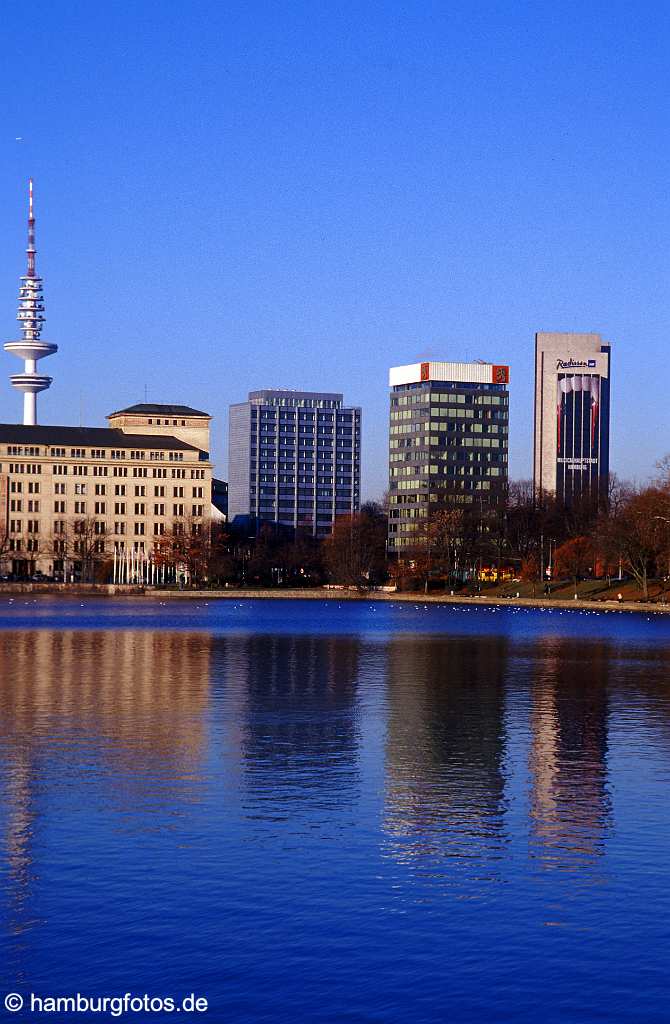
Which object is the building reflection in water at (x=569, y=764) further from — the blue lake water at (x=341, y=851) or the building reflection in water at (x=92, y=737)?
the building reflection in water at (x=92, y=737)

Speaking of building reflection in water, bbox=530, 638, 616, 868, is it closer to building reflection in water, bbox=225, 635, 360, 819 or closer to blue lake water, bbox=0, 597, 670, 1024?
blue lake water, bbox=0, 597, 670, 1024

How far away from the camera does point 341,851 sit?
27.1m

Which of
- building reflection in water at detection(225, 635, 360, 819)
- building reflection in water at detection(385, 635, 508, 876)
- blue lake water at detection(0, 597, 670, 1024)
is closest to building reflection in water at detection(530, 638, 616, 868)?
blue lake water at detection(0, 597, 670, 1024)

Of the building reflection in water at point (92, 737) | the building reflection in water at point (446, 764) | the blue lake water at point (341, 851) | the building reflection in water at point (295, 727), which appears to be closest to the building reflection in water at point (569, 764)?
the blue lake water at point (341, 851)

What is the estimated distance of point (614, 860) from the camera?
26.6 m

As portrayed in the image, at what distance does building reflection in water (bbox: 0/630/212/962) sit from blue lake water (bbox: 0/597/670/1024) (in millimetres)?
125

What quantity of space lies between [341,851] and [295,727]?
737 inches

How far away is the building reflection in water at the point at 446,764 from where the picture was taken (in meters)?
28.0

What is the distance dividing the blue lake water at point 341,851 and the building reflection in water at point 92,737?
125 mm

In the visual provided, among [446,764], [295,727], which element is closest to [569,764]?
[446,764]

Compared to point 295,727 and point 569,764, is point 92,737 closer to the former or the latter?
point 295,727

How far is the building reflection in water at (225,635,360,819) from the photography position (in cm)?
3319

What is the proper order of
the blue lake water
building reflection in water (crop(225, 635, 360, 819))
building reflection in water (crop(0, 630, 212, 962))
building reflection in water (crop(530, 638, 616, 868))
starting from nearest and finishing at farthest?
the blue lake water < building reflection in water (crop(530, 638, 616, 868)) < building reflection in water (crop(0, 630, 212, 962)) < building reflection in water (crop(225, 635, 360, 819))

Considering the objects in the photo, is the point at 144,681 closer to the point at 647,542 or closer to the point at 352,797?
the point at 352,797
